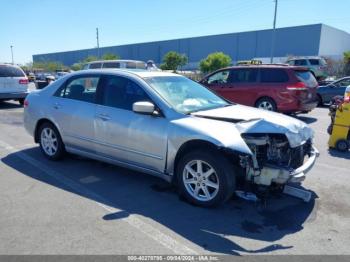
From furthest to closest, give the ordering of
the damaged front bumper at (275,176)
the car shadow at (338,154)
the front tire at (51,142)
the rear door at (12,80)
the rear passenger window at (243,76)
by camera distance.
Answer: the rear door at (12,80), the rear passenger window at (243,76), the car shadow at (338,154), the front tire at (51,142), the damaged front bumper at (275,176)

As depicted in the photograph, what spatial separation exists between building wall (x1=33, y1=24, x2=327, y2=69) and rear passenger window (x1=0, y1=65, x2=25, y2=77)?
53.5 m

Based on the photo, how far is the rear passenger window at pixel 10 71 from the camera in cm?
1252

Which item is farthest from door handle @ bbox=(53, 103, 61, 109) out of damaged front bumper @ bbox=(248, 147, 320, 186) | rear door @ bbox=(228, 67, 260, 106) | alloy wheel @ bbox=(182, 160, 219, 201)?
rear door @ bbox=(228, 67, 260, 106)

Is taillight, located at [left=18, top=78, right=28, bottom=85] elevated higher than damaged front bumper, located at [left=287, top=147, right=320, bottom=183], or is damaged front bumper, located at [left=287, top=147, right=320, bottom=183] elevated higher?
taillight, located at [left=18, top=78, right=28, bottom=85]

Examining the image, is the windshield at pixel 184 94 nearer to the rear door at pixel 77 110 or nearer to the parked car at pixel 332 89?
the rear door at pixel 77 110

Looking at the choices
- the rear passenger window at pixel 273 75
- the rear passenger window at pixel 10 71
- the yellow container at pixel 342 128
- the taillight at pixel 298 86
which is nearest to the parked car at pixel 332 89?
the taillight at pixel 298 86

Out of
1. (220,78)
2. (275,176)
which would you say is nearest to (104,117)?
(275,176)

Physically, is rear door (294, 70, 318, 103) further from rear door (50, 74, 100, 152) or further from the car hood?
rear door (50, 74, 100, 152)

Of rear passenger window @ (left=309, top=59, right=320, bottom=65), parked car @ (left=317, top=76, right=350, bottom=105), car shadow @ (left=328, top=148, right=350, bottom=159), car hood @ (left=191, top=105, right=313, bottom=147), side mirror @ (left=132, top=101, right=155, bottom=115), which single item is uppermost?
rear passenger window @ (left=309, top=59, right=320, bottom=65)

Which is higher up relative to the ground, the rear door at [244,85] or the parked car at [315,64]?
the parked car at [315,64]

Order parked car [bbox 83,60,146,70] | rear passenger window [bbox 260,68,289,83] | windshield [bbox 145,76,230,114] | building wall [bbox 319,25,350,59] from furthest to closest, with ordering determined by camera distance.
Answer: building wall [bbox 319,25,350,59] → parked car [bbox 83,60,146,70] → rear passenger window [bbox 260,68,289,83] → windshield [bbox 145,76,230,114]

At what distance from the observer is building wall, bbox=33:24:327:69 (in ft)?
188

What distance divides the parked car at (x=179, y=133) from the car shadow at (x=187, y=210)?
10.9 inches

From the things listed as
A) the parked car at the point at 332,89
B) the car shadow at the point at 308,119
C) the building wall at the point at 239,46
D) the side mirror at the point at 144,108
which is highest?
the building wall at the point at 239,46
